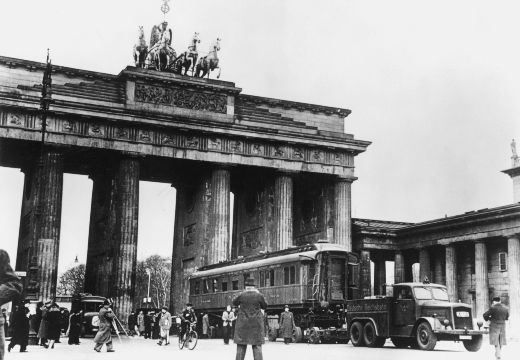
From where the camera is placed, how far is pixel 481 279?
47.0m

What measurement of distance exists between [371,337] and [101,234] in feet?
95.4

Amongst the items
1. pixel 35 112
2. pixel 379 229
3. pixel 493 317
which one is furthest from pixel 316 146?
pixel 493 317

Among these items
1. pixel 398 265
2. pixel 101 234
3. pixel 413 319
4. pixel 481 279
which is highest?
pixel 101 234

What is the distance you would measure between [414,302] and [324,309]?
6.85m

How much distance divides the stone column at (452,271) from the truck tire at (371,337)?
88.0 ft

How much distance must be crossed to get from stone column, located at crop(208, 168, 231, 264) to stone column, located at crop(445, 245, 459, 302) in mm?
16436

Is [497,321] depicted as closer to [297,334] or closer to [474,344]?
[474,344]

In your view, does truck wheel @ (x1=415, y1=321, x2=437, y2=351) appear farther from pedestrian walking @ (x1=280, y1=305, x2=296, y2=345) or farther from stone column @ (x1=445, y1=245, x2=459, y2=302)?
stone column @ (x1=445, y1=245, x2=459, y2=302)

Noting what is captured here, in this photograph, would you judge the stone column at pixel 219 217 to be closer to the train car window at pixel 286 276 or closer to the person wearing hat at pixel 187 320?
the train car window at pixel 286 276

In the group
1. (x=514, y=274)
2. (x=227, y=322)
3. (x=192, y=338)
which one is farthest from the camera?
(x=514, y=274)

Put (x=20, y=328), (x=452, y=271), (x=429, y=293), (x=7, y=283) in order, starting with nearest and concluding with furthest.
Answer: (x=7, y=283), (x=20, y=328), (x=429, y=293), (x=452, y=271)

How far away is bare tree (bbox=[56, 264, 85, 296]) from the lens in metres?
112

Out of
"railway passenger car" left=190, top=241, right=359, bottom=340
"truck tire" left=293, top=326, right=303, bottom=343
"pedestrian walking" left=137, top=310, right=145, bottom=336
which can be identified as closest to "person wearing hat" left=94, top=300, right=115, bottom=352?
"truck tire" left=293, top=326, right=303, bottom=343

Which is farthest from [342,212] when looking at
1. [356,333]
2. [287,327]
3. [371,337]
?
[371,337]
